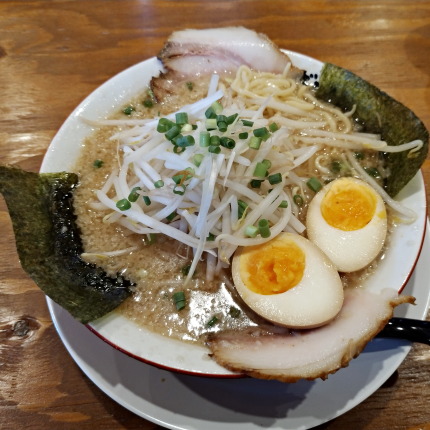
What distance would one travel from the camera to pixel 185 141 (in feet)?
4.81

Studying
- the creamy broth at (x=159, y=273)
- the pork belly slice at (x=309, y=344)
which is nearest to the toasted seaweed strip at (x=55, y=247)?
the creamy broth at (x=159, y=273)

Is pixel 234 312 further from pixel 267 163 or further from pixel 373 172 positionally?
pixel 373 172

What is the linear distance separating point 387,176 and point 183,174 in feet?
2.68

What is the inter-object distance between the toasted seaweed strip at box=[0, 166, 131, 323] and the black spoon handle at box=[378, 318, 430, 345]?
0.91 meters

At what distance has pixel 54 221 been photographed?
1.50 metres

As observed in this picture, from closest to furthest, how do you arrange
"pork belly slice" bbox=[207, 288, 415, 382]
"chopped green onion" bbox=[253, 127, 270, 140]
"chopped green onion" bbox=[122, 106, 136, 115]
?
"pork belly slice" bbox=[207, 288, 415, 382] < "chopped green onion" bbox=[253, 127, 270, 140] < "chopped green onion" bbox=[122, 106, 136, 115]

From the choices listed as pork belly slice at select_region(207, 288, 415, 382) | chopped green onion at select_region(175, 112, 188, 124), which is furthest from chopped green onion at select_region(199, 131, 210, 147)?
pork belly slice at select_region(207, 288, 415, 382)

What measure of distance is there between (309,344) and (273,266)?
26 centimetres

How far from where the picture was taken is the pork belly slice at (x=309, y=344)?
3.83 feet

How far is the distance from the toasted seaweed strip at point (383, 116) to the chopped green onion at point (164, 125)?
0.78m

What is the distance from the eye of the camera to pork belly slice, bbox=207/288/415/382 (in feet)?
3.83

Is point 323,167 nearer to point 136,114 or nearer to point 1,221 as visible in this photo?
point 136,114

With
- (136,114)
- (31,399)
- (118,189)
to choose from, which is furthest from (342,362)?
(136,114)

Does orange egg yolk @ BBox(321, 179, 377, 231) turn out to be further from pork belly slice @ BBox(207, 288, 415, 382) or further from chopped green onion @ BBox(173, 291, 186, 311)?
chopped green onion @ BBox(173, 291, 186, 311)
